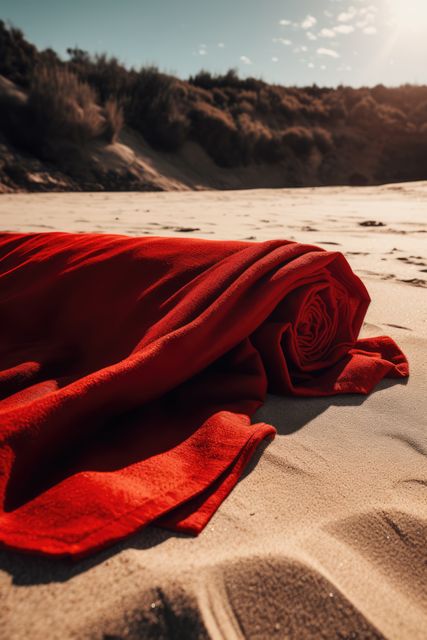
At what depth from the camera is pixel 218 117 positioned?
16750 mm

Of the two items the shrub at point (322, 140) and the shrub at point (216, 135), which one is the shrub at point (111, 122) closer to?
the shrub at point (216, 135)

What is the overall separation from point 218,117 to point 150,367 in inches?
678

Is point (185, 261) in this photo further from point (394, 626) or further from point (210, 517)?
point (394, 626)

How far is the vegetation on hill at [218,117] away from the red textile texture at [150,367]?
10.1 metres

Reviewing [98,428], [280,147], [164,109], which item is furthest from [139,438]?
[280,147]

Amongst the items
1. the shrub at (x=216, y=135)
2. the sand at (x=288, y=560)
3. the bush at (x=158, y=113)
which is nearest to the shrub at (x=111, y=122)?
the bush at (x=158, y=113)

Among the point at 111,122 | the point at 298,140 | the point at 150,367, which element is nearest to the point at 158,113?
the point at 111,122

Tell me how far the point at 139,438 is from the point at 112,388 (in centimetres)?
14

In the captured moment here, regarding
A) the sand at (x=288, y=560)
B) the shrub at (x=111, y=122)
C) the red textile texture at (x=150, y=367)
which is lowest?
the sand at (x=288, y=560)

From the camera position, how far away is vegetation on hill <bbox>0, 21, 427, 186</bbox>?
446 inches

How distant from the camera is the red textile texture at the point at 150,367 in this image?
0.91 meters

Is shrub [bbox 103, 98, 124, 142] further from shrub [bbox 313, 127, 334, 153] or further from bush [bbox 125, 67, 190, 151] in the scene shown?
shrub [bbox 313, 127, 334, 153]

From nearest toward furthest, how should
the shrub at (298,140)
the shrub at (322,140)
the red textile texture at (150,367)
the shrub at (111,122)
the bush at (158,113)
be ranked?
the red textile texture at (150,367) → the shrub at (111,122) → the bush at (158,113) → the shrub at (298,140) → the shrub at (322,140)

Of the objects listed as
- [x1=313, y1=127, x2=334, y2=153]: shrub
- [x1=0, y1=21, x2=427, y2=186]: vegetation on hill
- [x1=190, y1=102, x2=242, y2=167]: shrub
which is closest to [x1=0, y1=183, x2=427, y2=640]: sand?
[x1=0, y1=21, x2=427, y2=186]: vegetation on hill
